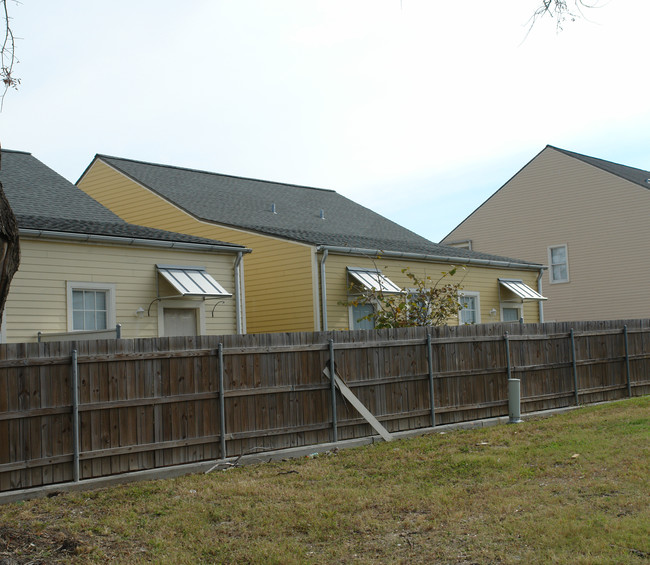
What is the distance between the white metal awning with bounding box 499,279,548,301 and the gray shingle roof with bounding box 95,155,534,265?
0.83m

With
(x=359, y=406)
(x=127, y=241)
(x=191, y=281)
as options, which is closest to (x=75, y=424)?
(x=359, y=406)

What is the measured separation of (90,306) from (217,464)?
18.8ft

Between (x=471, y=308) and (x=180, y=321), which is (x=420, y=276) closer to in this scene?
(x=471, y=308)

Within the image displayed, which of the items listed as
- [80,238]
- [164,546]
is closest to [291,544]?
[164,546]

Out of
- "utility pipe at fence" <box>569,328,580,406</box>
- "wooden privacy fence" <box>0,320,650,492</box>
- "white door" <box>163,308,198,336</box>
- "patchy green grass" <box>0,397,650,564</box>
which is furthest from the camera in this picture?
"white door" <box>163,308,198,336</box>

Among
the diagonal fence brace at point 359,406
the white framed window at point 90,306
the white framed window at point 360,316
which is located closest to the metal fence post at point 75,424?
the diagonal fence brace at point 359,406

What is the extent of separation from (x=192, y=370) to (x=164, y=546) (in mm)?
3408

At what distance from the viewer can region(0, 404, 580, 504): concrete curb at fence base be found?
26.0ft

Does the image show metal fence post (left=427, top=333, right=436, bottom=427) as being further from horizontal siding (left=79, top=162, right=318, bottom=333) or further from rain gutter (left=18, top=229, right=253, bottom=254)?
horizontal siding (left=79, top=162, right=318, bottom=333)

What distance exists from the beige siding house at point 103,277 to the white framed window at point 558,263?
16.1 meters

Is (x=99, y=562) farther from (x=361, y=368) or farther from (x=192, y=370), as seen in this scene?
(x=361, y=368)

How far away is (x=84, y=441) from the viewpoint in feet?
27.5

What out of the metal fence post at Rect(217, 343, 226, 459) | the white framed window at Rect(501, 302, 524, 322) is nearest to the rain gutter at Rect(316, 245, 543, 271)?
the white framed window at Rect(501, 302, 524, 322)

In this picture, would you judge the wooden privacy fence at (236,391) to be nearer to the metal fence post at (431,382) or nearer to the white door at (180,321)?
the metal fence post at (431,382)
